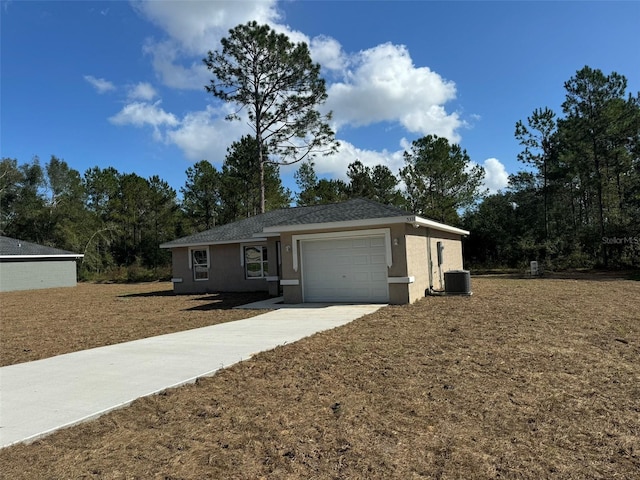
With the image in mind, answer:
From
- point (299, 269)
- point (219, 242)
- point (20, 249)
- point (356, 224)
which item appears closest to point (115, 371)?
point (356, 224)

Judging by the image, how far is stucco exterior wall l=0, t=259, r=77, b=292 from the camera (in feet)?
91.8

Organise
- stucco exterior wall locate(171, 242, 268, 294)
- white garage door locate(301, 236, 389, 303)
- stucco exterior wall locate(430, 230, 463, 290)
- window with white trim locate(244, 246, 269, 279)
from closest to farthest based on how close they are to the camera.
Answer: white garage door locate(301, 236, 389, 303)
stucco exterior wall locate(430, 230, 463, 290)
window with white trim locate(244, 246, 269, 279)
stucco exterior wall locate(171, 242, 268, 294)

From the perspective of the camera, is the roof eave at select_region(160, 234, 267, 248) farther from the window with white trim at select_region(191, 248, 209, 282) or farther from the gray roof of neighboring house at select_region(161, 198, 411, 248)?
the window with white trim at select_region(191, 248, 209, 282)

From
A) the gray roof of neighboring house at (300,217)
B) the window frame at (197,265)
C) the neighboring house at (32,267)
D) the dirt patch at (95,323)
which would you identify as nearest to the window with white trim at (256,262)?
the gray roof of neighboring house at (300,217)

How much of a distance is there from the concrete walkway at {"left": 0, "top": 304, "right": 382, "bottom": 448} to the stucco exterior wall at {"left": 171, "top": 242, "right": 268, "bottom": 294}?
939 centimetres

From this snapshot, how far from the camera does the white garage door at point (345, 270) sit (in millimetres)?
13039

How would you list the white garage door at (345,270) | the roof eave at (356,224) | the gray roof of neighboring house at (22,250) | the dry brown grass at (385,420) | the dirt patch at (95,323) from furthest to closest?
the gray roof of neighboring house at (22,250) < the white garage door at (345,270) < the roof eave at (356,224) < the dirt patch at (95,323) < the dry brown grass at (385,420)

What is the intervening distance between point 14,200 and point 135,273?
70.6ft

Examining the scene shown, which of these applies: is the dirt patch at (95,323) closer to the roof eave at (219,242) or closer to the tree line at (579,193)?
the roof eave at (219,242)

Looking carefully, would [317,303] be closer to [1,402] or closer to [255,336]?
[255,336]

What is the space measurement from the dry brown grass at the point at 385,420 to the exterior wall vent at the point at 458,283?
6.65m

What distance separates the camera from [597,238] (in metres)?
29.6

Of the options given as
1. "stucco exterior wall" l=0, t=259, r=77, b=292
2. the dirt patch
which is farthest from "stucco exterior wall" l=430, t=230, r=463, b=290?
"stucco exterior wall" l=0, t=259, r=77, b=292

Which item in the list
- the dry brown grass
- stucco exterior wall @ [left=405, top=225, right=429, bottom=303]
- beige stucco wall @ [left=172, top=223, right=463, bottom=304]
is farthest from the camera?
stucco exterior wall @ [left=405, top=225, right=429, bottom=303]
